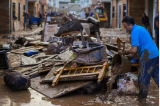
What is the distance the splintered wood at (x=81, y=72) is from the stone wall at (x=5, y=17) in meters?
16.5

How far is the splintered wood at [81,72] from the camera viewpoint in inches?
228

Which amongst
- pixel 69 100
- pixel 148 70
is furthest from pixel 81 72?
pixel 148 70

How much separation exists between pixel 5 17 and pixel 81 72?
56.1 feet

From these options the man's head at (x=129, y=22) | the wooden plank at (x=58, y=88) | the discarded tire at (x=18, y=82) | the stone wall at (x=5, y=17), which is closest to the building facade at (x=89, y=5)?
the stone wall at (x=5, y=17)

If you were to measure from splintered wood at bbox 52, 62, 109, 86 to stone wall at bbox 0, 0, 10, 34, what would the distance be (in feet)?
54.2

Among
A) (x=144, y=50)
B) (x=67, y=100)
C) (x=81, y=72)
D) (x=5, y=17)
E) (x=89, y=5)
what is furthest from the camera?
(x=89, y=5)

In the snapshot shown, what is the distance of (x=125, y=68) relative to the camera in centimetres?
564

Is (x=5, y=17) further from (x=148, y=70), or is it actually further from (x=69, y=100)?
(x=148, y=70)

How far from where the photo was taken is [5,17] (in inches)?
851

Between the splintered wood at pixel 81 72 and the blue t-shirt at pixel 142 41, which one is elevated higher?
the blue t-shirt at pixel 142 41

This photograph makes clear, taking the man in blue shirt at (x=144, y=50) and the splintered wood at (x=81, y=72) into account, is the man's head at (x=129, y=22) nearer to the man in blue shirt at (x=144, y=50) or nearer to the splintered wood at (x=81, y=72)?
the man in blue shirt at (x=144, y=50)

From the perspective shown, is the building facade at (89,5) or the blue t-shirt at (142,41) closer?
the blue t-shirt at (142,41)

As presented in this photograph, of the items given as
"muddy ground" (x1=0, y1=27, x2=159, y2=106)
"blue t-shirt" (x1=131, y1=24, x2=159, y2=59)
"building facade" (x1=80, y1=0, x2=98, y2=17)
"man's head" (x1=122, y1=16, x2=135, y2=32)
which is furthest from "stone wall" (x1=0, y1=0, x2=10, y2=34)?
"building facade" (x1=80, y1=0, x2=98, y2=17)

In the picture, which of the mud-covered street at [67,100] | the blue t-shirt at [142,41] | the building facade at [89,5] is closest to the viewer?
the blue t-shirt at [142,41]
